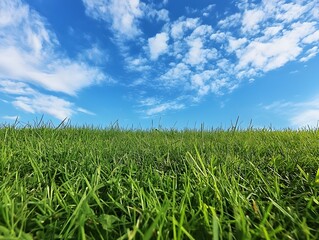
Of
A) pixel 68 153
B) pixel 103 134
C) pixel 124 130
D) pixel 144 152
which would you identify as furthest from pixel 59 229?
pixel 124 130

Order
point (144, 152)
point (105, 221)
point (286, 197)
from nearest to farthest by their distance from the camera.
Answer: point (105, 221), point (286, 197), point (144, 152)

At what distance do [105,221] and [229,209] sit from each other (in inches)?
32.2

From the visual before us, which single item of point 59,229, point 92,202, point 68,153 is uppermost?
point 68,153

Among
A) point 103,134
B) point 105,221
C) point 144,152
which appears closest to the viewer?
point 105,221

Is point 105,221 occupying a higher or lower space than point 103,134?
lower

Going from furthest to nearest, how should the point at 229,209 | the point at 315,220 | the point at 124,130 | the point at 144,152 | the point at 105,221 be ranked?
the point at 124,130, the point at 144,152, the point at 229,209, the point at 315,220, the point at 105,221

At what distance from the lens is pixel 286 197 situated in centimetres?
220

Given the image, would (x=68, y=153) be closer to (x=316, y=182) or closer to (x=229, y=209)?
(x=229, y=209)

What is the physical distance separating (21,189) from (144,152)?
1.49 meters

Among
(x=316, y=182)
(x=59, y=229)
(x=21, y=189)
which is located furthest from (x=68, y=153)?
(x=316, y=182)

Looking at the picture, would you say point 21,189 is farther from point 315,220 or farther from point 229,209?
point 315,220

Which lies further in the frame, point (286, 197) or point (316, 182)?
point (316, 182)

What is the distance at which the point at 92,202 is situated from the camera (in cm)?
211

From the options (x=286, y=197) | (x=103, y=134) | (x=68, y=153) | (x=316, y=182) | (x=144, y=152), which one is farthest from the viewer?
(x=103, y=134)
